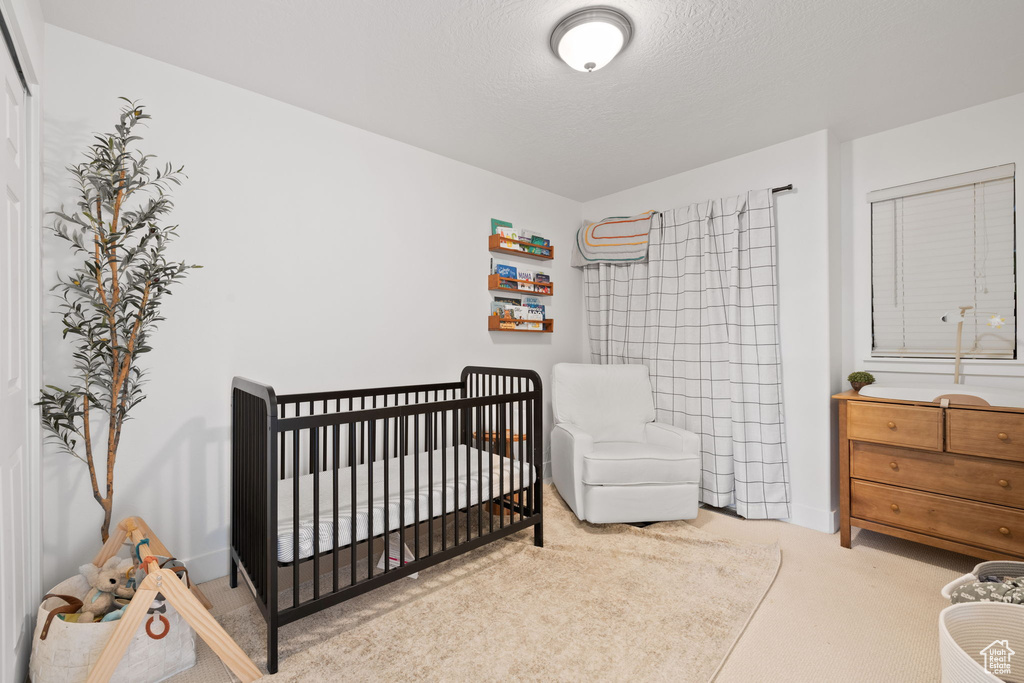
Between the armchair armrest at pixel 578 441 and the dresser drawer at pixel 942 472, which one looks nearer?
the dresser drawer at pixel 942 472

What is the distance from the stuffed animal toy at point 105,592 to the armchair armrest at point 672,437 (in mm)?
2670

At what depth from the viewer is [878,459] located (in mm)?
2348

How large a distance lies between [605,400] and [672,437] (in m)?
0.54

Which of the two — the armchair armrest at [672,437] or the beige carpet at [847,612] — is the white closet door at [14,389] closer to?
the beige carpet at [847,612]

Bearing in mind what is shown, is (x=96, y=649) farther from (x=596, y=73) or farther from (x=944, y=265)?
(x=944, y=265)

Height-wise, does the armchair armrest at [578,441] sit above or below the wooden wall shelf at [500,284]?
below

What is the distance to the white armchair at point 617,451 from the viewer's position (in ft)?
8.52

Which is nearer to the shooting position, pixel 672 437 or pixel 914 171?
pixel 914 171

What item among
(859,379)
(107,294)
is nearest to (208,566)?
(107,294)

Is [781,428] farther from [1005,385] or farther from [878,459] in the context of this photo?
[1005,385]

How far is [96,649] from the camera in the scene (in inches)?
53.5

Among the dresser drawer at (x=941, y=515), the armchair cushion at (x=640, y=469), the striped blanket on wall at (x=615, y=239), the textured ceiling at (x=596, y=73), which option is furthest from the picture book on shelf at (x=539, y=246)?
the dresser drawer at (x=941, y=515)

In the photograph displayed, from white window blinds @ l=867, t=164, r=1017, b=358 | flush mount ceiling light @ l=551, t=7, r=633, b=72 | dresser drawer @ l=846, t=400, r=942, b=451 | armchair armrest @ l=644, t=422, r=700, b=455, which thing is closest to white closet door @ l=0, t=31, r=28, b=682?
flush mount ceiling light @ l=551, t=7, r=633, b=72

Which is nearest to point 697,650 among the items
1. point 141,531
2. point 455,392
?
point 455,392
